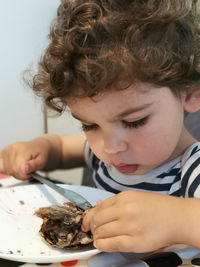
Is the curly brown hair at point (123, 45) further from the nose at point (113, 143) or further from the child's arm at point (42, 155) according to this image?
the child's arm at point (42, 155)

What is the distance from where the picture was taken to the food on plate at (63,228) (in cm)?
56

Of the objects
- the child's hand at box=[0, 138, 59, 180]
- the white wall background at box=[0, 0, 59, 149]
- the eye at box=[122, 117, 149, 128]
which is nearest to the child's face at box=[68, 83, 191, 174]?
the eye at box=[122, 117, 149, 128]

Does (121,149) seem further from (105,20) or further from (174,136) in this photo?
(105,20)

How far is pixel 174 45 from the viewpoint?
0.62 metres

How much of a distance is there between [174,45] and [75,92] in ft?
0.62

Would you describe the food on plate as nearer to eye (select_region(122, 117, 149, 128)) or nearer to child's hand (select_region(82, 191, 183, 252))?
child's hand (select_region(82, 191, 183, 252))

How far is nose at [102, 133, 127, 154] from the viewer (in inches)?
25.2

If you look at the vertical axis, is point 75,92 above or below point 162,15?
below

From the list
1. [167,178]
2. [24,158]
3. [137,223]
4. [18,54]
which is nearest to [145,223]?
[137,223]

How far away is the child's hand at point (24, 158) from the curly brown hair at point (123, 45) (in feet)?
1.04

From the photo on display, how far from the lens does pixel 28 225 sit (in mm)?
625

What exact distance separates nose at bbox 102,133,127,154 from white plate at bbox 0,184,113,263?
0.38ft

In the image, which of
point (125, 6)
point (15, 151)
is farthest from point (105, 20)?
point (15, 151)

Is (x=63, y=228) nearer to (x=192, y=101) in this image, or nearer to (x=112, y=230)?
(x=112, y=230)
